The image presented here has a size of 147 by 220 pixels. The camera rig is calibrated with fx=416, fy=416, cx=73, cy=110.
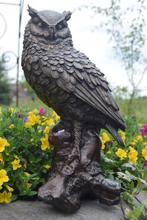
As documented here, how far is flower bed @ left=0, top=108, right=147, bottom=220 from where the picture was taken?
214 cm

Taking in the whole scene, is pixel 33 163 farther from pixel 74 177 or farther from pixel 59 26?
pixel 59 26

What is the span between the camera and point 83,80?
80.4 inches

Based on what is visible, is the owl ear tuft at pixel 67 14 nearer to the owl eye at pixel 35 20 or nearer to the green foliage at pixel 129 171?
the owl eye at pixel 35 20

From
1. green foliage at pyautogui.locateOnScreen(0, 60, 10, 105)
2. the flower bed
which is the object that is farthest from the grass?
green foliage at pyautogui.locateOnScreen(0, 60, 10, 105)

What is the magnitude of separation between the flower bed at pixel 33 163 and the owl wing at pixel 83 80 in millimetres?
419

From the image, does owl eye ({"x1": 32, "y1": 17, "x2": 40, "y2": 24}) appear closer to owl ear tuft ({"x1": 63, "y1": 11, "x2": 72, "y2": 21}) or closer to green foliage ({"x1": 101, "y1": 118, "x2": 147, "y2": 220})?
owl ear tuft ({"x1": 63, "y1": 11, "x2": 72, "y2": 21})

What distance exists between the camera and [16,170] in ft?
7.20

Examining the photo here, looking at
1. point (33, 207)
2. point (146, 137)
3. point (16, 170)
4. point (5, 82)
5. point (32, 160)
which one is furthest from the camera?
point (5, 82)

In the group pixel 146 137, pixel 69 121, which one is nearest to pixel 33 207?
pixel 69 121

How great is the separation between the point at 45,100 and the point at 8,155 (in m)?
0.37

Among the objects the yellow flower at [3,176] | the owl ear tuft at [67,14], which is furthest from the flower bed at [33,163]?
the owl ear tuft at [67,14]

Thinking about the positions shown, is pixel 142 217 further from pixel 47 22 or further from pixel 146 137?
pixel 146 137

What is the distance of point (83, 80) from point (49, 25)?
0.33m

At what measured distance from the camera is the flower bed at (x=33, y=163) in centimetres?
214
